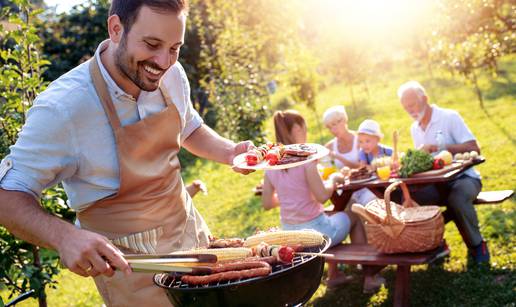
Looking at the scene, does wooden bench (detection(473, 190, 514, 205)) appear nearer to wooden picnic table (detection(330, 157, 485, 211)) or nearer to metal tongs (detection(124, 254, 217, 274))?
wooden picnic table (detection(330, 157, 485, 211))

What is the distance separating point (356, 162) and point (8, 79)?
3.67 m

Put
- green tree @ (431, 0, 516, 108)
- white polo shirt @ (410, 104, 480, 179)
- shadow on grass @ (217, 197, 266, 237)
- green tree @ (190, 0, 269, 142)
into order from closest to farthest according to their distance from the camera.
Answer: white polo shirt @ (410, 104, 480, 179)
green tree @ (431, 0, 516, 108)
shadow on grass @ (217, 197, 266, 237)
green tree @ (190, 0, 269, 142)

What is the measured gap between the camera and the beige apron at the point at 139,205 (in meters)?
2.57

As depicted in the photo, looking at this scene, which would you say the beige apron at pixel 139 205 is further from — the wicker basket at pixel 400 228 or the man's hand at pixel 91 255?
the wicker basket at pixel 400 228

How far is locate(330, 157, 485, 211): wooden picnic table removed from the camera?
5359 millimetres

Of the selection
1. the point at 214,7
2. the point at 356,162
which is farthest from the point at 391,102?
the point at 356,162

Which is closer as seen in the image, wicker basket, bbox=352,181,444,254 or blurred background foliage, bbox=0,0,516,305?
blurred background foliage, bbox=0,0,516,305

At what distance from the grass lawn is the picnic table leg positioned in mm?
233

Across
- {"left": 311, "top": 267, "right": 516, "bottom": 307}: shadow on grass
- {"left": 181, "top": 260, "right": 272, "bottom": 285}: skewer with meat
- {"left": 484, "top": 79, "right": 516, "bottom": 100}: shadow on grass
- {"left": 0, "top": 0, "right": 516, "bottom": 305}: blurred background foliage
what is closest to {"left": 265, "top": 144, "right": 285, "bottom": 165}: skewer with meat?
{"left": 181, "top": 260, "right": 272, "bottom": 285}: skewer with meat

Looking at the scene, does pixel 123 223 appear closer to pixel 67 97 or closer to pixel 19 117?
pixel 67 97

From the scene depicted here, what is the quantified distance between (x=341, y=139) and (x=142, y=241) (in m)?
4.46

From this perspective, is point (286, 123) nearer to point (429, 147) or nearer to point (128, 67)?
point (429, 147)

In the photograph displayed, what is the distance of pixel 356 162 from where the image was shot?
6699 millimetres

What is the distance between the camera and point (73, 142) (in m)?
2.42
